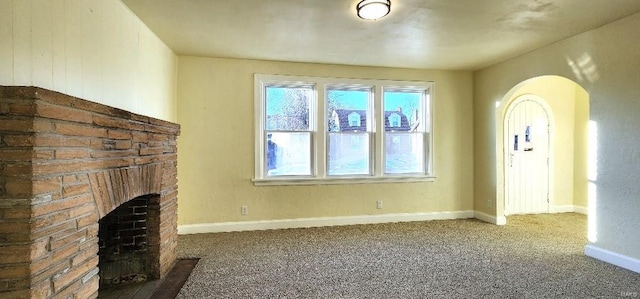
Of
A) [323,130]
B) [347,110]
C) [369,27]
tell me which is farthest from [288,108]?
[369,27]

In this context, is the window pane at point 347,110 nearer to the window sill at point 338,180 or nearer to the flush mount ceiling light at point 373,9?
the window sill at point 338,180

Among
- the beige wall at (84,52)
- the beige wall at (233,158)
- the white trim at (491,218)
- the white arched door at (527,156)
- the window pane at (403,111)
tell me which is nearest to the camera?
the beige wall at (84,52)

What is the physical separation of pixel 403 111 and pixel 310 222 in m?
2.19

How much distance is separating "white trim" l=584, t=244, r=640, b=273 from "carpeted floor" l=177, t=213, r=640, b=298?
82 millimetres

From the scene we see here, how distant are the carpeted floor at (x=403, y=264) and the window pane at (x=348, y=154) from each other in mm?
841

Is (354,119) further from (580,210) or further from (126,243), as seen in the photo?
(580,210)

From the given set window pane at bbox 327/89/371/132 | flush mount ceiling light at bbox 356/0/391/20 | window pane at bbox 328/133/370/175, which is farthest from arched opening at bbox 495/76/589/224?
flush mount ceiling light at bbox 356/0/391/20

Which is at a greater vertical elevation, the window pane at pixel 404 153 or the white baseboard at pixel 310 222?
the window pane at pixel 404 153

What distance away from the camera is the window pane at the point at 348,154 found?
4.75 metres

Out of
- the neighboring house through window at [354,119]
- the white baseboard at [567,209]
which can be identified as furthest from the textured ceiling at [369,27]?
the white baseboard at [567,209]

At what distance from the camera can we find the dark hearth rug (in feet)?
8.27

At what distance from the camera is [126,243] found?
110 inches

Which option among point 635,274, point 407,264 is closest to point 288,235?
point 407,264

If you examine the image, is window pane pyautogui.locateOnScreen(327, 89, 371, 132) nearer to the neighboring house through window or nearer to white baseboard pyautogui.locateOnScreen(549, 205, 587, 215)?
the neighboring house through window
